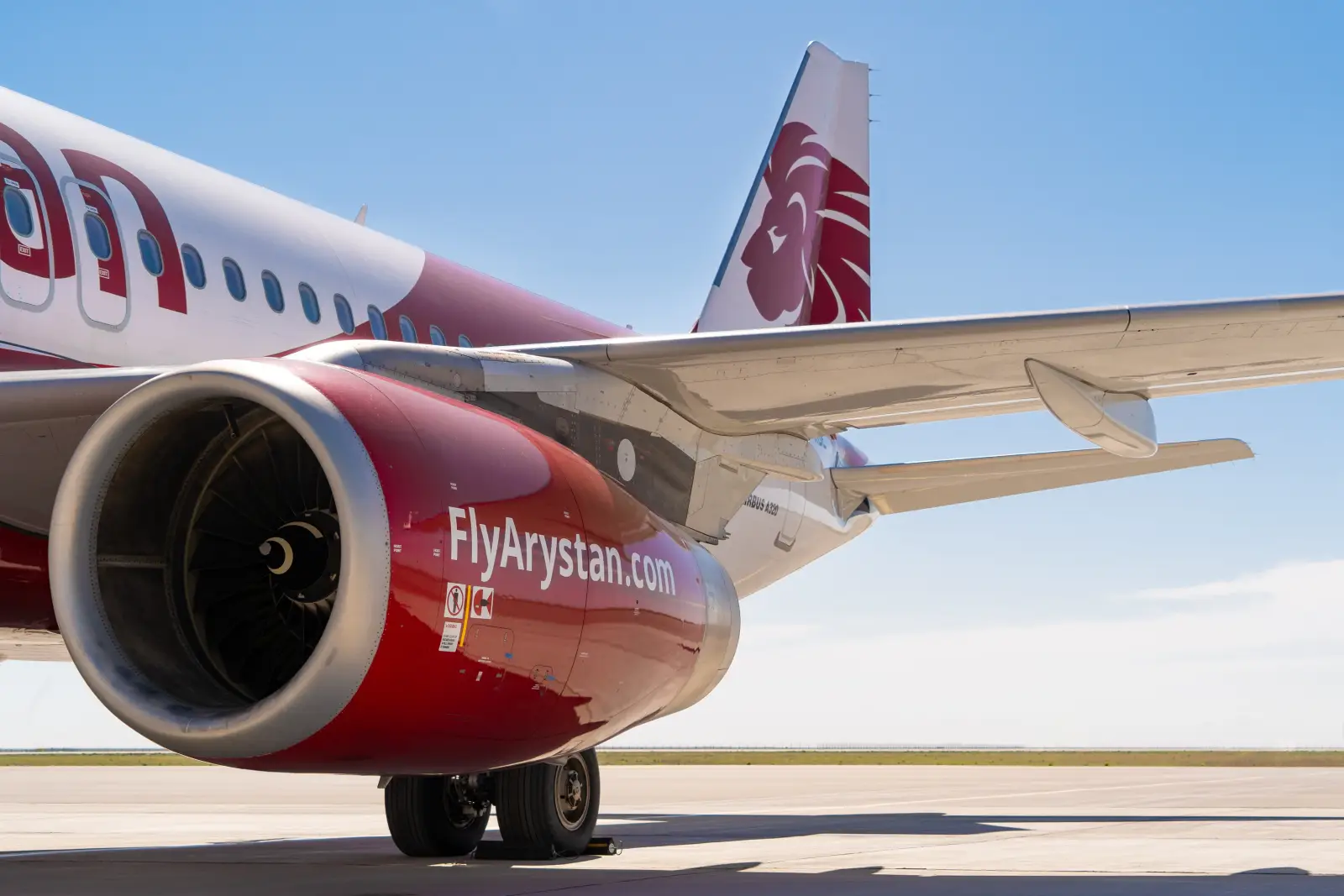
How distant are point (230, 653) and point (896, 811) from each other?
8.29 m

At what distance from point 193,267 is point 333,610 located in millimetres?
2986

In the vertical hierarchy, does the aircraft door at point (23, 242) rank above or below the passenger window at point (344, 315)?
below

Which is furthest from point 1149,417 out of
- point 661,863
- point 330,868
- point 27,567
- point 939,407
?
point 27,567

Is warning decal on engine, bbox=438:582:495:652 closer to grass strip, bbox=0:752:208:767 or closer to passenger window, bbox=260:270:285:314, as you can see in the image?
passenger window, bbox=260:270:285:314

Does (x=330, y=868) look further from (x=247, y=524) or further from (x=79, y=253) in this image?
(x=79, y=253)

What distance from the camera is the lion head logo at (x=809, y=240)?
12.1 meters

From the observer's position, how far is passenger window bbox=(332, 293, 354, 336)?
807 cm

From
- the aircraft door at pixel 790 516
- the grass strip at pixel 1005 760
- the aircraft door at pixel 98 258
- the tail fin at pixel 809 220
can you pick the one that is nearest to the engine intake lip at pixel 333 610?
the aircraft door at pixel 98 258

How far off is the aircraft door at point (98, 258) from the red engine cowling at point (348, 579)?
1.15m

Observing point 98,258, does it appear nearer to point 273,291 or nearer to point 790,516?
point 273,291

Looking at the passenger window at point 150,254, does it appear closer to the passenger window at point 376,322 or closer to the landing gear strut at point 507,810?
the passenger window at point 376,322

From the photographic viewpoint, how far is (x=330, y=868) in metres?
7.23

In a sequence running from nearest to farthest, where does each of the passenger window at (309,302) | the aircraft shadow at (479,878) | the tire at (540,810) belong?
the aircraft shadow at (479,878) → the tire at (540,810) → the passenger window at (309,302)

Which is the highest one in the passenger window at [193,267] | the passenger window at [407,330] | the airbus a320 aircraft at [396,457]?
the passenger window at [407,330]
